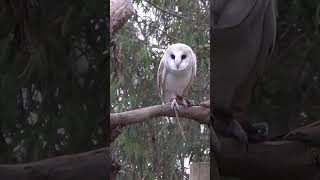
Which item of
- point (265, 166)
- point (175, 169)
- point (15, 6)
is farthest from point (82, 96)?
point (175, 169)

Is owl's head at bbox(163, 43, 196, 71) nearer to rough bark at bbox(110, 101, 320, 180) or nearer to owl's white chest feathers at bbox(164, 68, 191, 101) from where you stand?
owl's white chest feathers at bbox(164, 68, 191, 101)

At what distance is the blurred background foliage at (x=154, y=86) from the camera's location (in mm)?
1499

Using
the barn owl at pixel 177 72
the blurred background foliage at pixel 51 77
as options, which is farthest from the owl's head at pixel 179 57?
the blurred background foliage at pixel 51 77

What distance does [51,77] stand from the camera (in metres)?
0.70

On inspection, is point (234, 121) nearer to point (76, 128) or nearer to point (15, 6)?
point (76, 128)

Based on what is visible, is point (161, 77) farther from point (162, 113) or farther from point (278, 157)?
point (278, 157)

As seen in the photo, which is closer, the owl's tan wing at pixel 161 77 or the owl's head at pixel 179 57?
the owl's head at pixel 179 57

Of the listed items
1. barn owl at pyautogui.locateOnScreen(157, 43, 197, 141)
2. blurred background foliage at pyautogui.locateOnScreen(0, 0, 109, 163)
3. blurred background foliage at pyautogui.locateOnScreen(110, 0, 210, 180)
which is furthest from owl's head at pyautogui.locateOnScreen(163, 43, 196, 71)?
blurred background foliage at pyautogui.locateOnScreen(0, 0, 109, 163)

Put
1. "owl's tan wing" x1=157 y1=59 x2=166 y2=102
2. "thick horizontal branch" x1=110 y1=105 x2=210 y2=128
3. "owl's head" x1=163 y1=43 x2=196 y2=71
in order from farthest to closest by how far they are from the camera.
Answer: "owl's tan wing" x1=157 y1=59 x2=166 y2=102
"owl's head" x1=163 y1=43 x2=196 y2=71
"thick horizontal branch" x1=110 y1=105 x2=210 y2=128

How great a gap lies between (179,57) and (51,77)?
687 millimetres

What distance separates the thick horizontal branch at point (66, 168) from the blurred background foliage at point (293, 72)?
0.25 metres

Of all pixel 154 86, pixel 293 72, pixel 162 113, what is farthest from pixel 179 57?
pixel 293 72

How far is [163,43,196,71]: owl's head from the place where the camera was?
4.35ft

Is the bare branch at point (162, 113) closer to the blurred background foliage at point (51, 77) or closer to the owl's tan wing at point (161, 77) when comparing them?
the owl's tan wing at point (161, 77)
